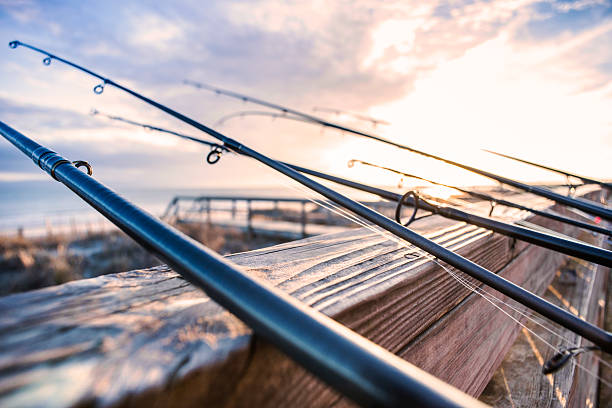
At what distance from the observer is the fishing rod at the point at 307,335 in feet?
1.03

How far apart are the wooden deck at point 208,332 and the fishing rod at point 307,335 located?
3.6 inches

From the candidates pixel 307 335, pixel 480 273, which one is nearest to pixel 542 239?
pixel 480 273

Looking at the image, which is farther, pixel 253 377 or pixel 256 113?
pixel 256 113

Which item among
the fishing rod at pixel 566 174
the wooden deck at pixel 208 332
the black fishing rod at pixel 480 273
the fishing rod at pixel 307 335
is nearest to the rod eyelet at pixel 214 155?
the black fishing rod at pixel 480 273

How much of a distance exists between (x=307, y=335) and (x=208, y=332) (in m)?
0.20

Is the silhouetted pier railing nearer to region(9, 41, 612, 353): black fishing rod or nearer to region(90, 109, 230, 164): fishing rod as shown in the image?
region(90, 109, 230, 164): fishing rod

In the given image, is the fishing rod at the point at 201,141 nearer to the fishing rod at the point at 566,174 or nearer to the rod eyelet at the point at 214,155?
the rod eyelet at the point at 214,155

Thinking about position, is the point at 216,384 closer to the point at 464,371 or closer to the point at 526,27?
the point at 464,371

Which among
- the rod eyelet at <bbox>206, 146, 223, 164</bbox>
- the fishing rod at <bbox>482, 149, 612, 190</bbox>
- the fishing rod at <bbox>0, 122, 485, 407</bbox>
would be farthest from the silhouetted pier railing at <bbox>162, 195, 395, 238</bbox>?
the fishing rod at <bbox>0, 122, 485, 407</bbox>

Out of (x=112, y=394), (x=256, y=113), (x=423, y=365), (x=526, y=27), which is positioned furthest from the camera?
(x=526, y=27)

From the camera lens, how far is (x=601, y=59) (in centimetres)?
655

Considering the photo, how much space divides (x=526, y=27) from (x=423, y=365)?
8.12 meters

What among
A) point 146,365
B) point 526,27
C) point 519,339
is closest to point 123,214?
point 146,365

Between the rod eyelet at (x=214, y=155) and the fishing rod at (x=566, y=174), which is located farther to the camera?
the fishing rod at (x=566, y=174)
